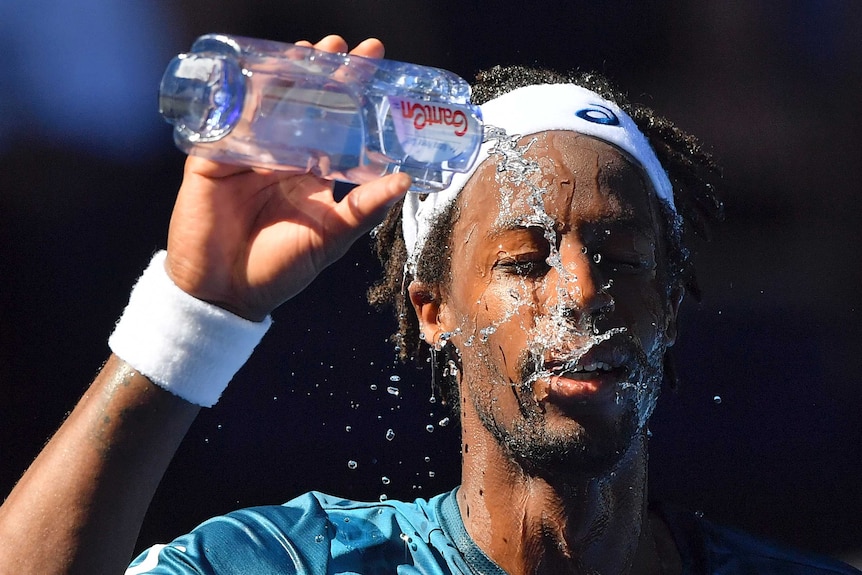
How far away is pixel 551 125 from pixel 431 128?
0.67 metres

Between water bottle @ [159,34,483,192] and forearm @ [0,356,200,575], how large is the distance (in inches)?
16.8

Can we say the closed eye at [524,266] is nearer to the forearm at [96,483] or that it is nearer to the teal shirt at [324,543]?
the teal shirt at [324,543]

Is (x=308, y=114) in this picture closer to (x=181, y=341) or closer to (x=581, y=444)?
(x=181, y=341)

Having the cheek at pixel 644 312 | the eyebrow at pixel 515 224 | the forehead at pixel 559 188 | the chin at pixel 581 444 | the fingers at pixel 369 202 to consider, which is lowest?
the chin at pixel 581 444

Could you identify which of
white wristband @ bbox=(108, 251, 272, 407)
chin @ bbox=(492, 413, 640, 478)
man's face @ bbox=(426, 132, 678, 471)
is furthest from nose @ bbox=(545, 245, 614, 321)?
white wristband @ bbox=(108, 251, 272, 407)

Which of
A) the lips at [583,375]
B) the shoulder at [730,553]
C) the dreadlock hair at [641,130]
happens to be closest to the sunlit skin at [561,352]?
the lips at [583,375]

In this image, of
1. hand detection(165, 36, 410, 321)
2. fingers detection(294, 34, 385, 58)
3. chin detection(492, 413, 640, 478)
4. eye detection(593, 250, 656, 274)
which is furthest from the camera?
eye detection(593, 250, 656, 274)

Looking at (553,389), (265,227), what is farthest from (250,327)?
(553,389)

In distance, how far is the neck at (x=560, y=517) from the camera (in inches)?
91.0

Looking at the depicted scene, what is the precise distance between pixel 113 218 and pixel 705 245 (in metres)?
1.72

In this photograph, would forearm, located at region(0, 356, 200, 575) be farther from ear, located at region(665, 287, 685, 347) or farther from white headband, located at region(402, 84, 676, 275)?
ear, located at region(665, 287, 685, 347)

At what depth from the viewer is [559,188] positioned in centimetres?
229

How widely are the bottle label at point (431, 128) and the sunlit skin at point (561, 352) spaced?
0.41m

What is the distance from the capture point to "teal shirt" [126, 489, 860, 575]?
2.24m
